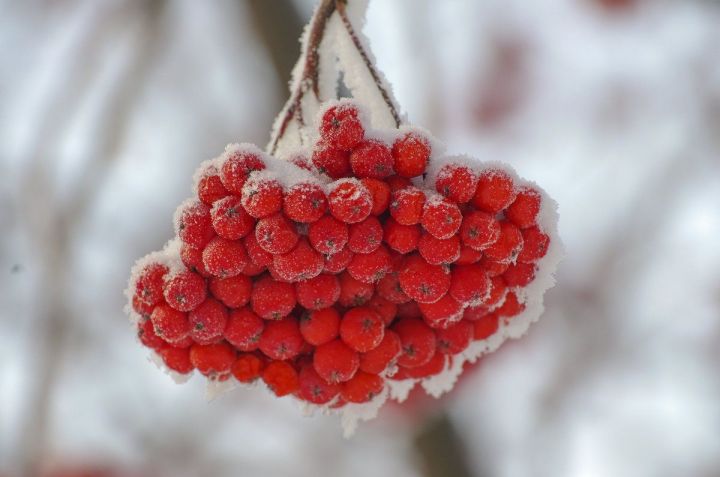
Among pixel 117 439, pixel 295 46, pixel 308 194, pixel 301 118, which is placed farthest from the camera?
pixel 117 439

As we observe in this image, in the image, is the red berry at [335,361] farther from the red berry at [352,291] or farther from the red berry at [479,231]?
the red berry at [479,231]

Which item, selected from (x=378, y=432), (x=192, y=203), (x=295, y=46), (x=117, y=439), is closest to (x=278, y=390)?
(x=192, y=203)

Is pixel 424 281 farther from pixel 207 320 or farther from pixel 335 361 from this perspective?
pixel 207 320

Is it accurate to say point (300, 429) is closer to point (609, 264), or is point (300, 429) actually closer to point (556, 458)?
point (556, 458)

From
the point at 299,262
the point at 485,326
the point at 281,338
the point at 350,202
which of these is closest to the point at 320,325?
the point at 281,338

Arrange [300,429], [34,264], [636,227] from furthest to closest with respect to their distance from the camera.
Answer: [300,429], [636,227], [34,264]

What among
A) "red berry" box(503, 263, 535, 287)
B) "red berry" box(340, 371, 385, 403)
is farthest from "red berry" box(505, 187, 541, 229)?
"red berry" box(340, 371, 385, 403)

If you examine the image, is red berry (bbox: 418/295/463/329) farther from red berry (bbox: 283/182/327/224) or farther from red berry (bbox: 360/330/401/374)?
red berry (bbox: 283/182/327/224)
